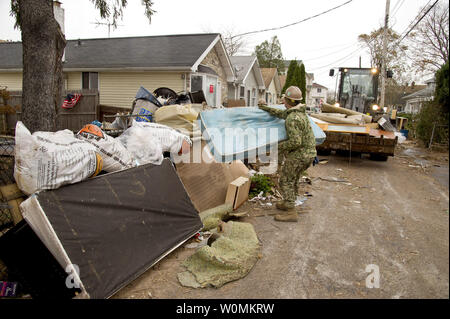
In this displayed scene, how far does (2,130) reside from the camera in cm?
1130

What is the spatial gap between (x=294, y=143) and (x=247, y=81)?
1791 centimetres

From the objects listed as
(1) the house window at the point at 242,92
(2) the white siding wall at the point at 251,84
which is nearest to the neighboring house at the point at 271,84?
(2) the white siding wall at the point at 251,84

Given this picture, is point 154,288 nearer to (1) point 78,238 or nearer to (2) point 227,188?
(1) point 78,238

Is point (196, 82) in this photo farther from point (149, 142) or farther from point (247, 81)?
point (149, 142)

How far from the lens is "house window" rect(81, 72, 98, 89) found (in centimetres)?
1362

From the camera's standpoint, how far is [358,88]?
1094 centimetres

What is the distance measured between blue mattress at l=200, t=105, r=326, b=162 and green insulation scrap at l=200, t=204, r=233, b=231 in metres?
0.66

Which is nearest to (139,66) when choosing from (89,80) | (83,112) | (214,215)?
(83,112)

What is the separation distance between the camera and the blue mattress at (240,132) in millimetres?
3820

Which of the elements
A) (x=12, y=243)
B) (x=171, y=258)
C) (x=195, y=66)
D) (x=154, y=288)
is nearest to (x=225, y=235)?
(x=171, y=258)

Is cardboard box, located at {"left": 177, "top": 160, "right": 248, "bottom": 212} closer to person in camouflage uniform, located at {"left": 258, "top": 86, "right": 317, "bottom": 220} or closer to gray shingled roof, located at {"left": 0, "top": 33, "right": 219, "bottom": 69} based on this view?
person in camouflage uniform, located at {"left": 258, "top": 86, "right": 317, "bottom": 220}

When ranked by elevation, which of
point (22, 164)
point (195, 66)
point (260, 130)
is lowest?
point (22, 164)

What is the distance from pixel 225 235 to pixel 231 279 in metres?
0.75

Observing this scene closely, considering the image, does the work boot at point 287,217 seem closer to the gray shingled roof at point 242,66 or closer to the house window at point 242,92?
the gray shingled roof at point 242,66
